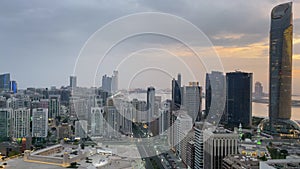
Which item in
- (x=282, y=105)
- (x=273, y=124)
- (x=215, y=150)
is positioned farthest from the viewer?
(x=282, y=105)

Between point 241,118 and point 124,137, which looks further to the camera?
point 241,118

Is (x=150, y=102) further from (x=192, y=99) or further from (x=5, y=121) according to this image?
(x=5, y=121)

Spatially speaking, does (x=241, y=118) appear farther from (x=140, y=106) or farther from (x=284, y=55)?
(x=140, y=106)

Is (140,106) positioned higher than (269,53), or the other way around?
(269,53)

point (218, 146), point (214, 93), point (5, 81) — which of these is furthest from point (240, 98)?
point (5, 81)

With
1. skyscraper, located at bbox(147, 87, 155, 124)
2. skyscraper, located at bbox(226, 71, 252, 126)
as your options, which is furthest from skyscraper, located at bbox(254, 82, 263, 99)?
skyscraper, located at bbox(147, 87, 155, 124)

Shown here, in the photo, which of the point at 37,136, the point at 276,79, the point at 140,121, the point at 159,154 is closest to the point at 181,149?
the point at 159,154
